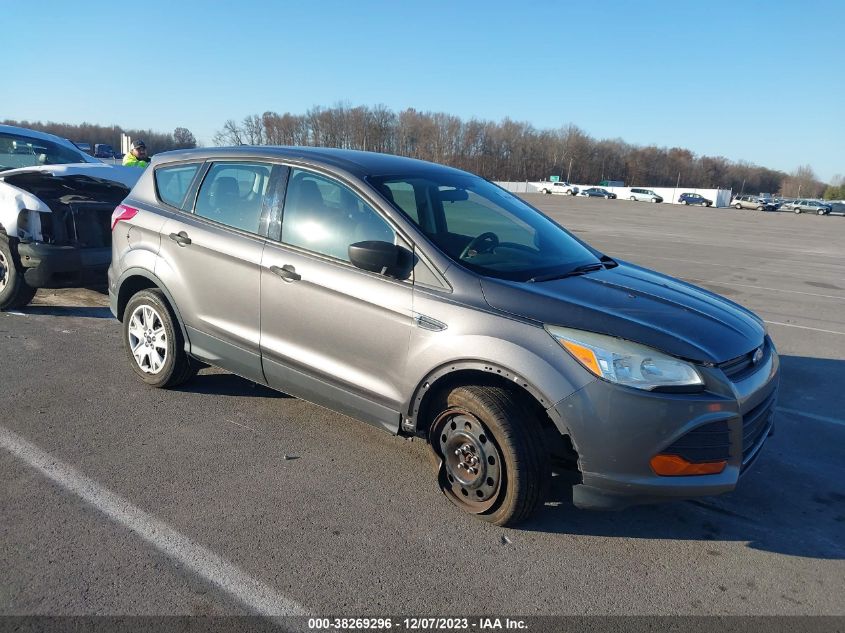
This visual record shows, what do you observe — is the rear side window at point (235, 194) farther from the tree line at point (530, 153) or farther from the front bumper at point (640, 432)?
the tree line at point (530, 153)

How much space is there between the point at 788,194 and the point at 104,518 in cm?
16088

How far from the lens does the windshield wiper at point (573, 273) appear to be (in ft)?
11.6

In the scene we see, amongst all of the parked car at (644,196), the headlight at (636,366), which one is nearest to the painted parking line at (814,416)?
the headlight at (636,366)

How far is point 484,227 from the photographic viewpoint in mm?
4168

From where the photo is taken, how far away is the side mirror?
339 cm

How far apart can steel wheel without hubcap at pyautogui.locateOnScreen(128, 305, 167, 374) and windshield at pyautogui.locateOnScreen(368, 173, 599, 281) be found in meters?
2.16

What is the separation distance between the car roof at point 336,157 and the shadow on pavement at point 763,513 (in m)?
2.22

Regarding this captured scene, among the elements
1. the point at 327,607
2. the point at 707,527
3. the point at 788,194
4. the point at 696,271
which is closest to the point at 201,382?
the point at 327,607

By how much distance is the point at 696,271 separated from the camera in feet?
43.3

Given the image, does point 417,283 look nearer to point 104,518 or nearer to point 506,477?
point 506,477

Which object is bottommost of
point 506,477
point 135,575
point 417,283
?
point 135,575

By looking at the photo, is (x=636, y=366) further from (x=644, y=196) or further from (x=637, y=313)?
(x=644, y=196)

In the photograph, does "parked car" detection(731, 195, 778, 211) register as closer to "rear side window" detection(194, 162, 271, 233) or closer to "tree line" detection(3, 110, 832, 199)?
"tree line" detection(3, 110, 832, 199)

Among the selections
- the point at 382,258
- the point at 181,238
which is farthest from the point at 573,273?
the point at 181,238
